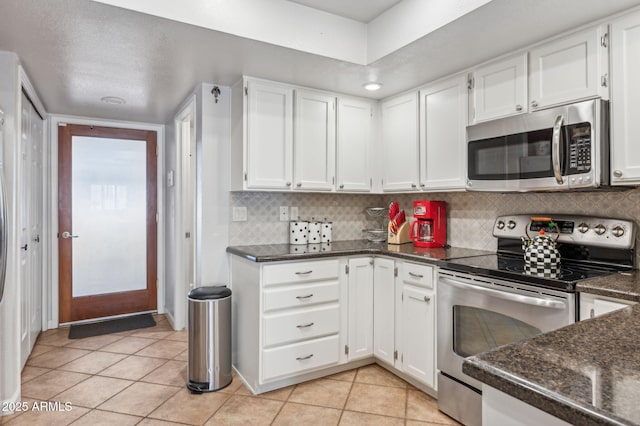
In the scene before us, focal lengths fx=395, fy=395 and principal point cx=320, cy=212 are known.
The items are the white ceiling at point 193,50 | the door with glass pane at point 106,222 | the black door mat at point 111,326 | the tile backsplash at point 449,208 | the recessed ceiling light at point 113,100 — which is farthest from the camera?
the door with glass pane at point 106,222

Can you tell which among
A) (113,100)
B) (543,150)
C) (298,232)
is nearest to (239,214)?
(298,232)

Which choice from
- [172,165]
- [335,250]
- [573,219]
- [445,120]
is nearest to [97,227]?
[172,165]

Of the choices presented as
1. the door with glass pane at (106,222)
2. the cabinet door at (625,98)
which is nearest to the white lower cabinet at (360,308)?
the cabinet door at (625,98)

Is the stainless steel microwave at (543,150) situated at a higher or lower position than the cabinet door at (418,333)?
higher

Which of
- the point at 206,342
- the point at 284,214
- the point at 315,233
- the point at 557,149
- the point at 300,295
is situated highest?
the point at 557,149

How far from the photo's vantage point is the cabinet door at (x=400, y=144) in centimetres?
309

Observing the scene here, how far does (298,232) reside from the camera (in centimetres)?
321

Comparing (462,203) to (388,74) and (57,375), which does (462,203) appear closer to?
(388,74)

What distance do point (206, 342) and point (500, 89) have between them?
2497 mm

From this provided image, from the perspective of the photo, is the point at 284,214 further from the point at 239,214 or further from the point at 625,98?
the point at 625,98

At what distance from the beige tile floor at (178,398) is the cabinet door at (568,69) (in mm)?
1909

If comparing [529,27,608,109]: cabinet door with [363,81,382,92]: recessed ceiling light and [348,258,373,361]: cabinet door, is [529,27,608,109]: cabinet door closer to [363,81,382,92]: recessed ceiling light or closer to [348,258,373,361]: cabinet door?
[363,81,382,92]: recessed ceiling light

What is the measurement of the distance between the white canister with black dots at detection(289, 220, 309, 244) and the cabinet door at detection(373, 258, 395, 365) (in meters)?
0.63

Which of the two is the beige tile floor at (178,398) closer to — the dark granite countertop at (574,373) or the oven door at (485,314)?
the oven door at (485,314)
